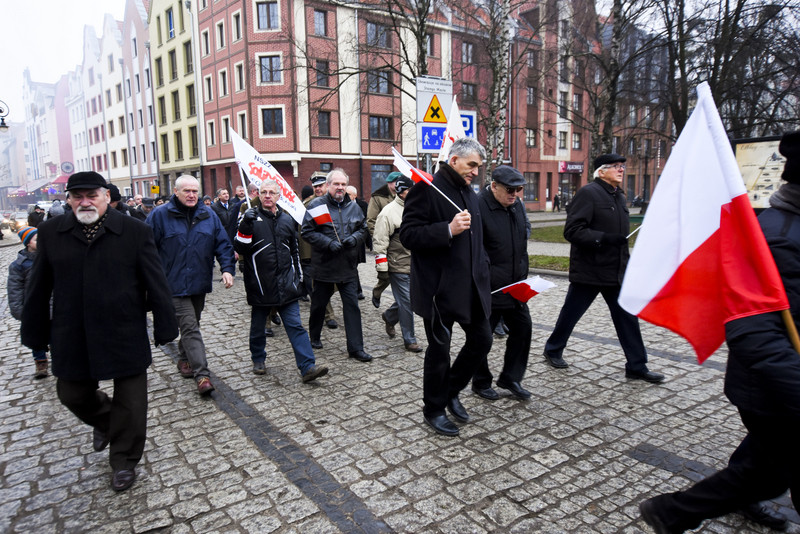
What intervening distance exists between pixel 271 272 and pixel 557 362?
294 cm

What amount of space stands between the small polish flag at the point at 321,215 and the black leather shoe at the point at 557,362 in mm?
2663

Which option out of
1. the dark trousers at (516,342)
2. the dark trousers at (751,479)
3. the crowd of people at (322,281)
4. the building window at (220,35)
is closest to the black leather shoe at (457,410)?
the crowd of people at (322,281)

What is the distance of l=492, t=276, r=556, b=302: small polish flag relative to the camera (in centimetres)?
420

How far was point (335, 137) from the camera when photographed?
3328 centimetres

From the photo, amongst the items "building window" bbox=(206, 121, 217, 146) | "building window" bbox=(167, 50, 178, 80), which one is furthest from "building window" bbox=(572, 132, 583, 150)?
"building window" bbox=(167, 50, 178, 80)

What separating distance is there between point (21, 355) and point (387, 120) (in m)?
30.6

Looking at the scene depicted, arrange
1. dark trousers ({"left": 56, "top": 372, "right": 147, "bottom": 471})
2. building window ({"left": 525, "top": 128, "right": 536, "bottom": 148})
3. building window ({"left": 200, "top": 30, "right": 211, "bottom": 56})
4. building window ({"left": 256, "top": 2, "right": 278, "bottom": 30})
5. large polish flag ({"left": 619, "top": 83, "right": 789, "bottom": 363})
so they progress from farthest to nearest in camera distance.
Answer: building window ({"left": 525, "top": 128, "right": 536, "bottom": 148}) < building window ({"left": 200, "top": 30, "right": 211, "bottom": 56}) < building window ({"left": 256, "top": 2, "right": 278, "bottom": 30}) < dark trousers ({"left": 56, "top": 372, "right": 147, "bottom": 471}) < large polish flag ({"left": 619, "top": 83, "right": 789, "bottom": 363})

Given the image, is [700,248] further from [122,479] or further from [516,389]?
[122,479]

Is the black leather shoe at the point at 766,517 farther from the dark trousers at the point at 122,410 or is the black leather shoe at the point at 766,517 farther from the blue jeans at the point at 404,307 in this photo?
the blue jeans at the point at 404,307

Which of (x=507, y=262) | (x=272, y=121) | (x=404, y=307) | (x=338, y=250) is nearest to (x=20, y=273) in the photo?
(x=338, y=250)

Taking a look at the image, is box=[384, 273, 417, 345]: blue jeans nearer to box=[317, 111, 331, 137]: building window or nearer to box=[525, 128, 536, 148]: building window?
box=[317, 111, 331, 137]: building window

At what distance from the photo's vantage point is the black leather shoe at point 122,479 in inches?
132

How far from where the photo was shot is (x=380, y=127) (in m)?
34.9

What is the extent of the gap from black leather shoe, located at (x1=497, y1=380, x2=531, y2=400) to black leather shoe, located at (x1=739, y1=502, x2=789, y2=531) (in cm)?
190
